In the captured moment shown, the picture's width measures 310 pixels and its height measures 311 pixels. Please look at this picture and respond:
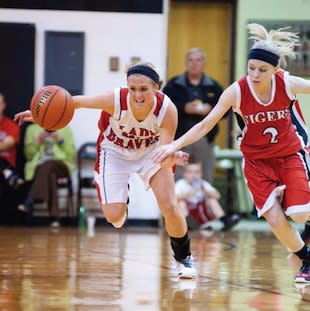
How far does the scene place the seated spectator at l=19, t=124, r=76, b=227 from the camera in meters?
10.0

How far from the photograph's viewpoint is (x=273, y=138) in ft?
17.7

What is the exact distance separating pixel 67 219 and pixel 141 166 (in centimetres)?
507

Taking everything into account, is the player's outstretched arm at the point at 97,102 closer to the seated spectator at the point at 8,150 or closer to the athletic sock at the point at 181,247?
the athletic sock at the point at 181,247

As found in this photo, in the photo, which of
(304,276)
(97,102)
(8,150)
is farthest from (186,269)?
(8,150)

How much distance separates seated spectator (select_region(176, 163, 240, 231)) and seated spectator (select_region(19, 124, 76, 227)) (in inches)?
51.4

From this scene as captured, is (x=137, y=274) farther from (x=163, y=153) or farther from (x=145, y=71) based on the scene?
(x=145, y=71)

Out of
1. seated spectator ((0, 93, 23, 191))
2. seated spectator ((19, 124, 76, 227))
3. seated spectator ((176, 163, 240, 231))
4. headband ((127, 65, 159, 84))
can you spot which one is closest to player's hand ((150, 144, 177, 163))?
headband ((127, 65, 159, 84))

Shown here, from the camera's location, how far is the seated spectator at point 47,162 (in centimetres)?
1001

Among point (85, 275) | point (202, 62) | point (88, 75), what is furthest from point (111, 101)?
point (88, 75)

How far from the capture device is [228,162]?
36.7 feet

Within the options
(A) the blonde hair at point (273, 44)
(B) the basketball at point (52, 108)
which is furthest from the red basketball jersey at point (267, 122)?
(B) the basketball at point (52, 108)

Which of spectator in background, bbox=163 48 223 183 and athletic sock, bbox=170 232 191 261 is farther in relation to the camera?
spectator in background, bbox=163 48 223 183

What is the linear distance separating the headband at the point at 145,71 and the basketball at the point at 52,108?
15.7 inches

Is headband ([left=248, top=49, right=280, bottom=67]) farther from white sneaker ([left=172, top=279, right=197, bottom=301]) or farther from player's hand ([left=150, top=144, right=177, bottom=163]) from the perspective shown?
white sneaker ([left=172, top=279, right=197, bottom=301])
